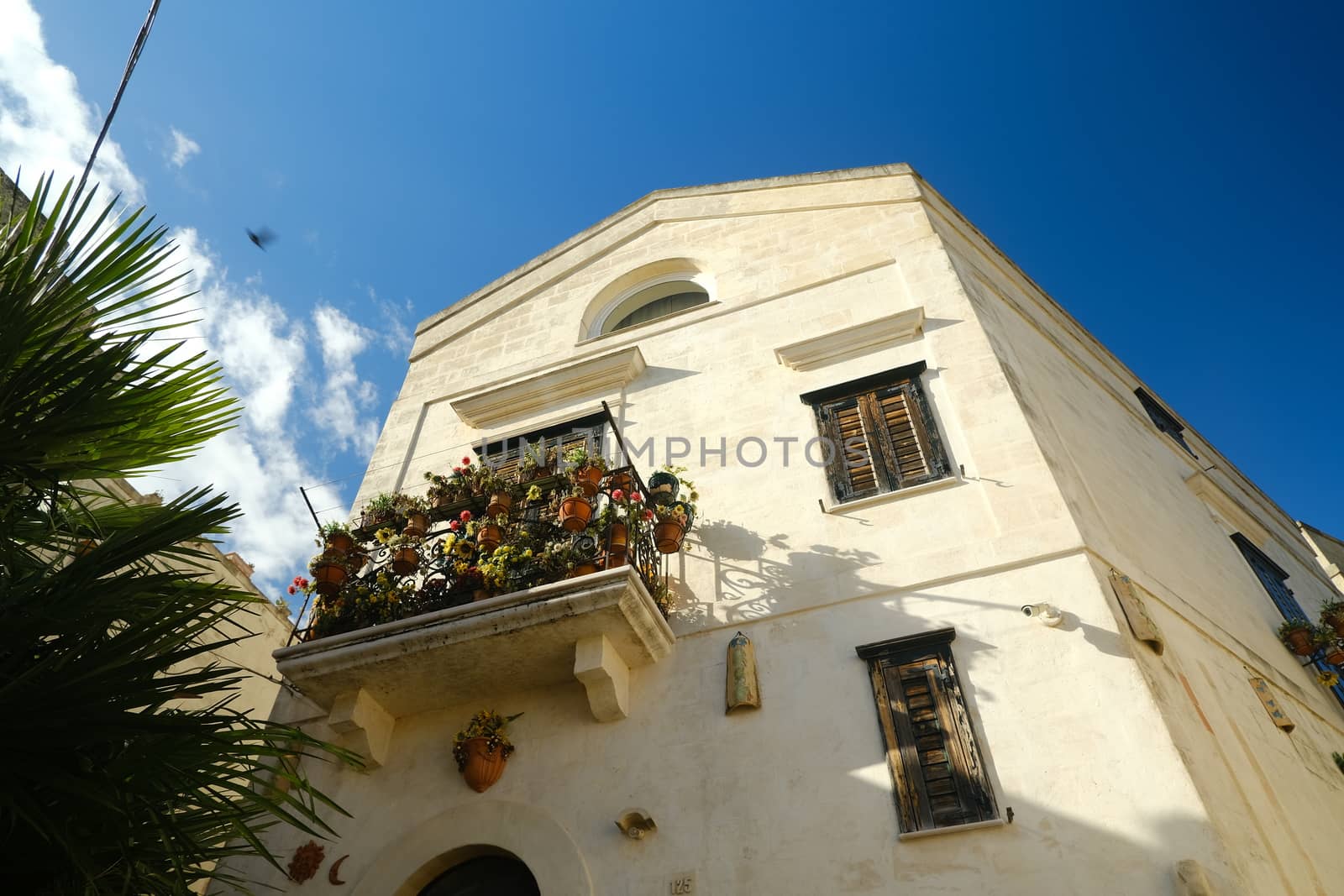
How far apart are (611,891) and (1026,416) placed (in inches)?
191

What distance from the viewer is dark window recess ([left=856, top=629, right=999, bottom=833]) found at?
17.4 ft

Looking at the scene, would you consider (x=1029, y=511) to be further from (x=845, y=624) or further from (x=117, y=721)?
(x=117, y=721)

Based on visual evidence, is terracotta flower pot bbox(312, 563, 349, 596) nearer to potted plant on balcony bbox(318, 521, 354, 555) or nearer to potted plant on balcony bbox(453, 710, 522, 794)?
potted plant on balcony bbox(318, 521, 354, 555)

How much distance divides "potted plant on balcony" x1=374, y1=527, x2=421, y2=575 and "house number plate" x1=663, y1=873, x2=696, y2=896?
130 inches

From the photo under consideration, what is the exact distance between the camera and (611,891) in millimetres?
5617

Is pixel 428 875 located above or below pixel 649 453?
below

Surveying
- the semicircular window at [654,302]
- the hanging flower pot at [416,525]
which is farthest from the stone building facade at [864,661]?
the semicircular window at [654,302]

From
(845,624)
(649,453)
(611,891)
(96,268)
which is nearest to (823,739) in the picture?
(845,624)

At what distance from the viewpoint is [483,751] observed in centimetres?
653

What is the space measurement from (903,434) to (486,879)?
15.7ft

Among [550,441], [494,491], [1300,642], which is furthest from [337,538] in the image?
[1300,642]

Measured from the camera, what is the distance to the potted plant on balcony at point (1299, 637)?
888 cm

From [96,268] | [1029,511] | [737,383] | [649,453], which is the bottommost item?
[1029,511]

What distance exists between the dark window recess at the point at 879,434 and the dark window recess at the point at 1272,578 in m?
5.50
